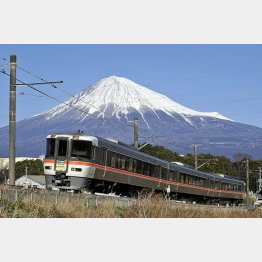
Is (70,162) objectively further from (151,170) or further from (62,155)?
(151,170)

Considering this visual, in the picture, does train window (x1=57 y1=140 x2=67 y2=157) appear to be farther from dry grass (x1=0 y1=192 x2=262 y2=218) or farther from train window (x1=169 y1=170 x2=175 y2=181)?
train window (x1=169 y1=170 x2=175 y2=181)

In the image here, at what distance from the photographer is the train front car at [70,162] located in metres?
Answer: 26.3

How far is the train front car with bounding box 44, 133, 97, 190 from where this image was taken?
26.3 metres

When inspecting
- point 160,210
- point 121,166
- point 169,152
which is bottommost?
point 160,210

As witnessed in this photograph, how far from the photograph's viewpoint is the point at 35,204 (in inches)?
650

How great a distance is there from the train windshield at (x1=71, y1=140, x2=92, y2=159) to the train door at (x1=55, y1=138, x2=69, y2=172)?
1.21 feet

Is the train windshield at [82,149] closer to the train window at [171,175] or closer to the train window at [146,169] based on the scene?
the train window at [146,169]

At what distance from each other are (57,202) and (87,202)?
1.46m

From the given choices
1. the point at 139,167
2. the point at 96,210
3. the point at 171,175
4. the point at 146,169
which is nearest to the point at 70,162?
the point at 139,167

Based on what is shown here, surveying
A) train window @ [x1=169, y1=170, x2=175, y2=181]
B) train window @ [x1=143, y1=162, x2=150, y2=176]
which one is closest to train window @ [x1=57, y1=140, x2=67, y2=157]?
train window @ [x1=143, y1=162, x2=150, y2=176]

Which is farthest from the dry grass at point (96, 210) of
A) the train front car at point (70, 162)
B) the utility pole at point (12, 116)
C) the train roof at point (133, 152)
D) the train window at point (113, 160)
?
the utility pole at point (12, 116)

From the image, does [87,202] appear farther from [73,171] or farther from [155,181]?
[155,181]

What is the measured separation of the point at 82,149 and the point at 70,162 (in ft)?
2.54

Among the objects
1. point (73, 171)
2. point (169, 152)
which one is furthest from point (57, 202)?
point (169, 152)
